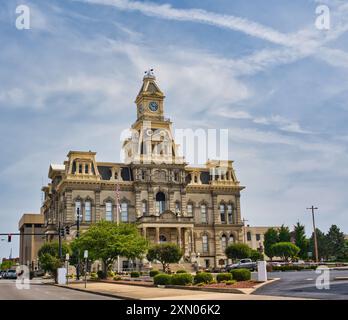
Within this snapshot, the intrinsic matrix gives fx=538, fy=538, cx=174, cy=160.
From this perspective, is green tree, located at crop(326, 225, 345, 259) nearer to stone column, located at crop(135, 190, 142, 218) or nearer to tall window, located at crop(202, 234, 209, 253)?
tall window, located at crop(202, 234, 209, 253)

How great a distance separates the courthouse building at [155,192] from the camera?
3430 inches

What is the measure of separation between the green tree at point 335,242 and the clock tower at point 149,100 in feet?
149

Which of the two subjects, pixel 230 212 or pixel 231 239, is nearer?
pixel 231 239

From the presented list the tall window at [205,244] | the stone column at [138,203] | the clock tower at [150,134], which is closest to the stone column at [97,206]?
the stone column at [138,203]

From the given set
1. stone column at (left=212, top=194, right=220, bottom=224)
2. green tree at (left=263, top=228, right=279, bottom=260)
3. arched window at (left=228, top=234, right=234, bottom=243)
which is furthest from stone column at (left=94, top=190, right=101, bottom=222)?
green tree at (left=263, top=228, right=279, bottom=260)

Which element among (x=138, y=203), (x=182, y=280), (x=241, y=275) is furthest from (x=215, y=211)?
(x=241, y=275)

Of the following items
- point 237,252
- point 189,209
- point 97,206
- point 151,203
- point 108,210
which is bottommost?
point 237,252

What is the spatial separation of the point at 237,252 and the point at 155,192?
16947 mm

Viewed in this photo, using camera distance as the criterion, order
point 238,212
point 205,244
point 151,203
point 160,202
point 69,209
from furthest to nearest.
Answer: point 238,212, point 205,244, point 160,202, point 151,203, point 69,209

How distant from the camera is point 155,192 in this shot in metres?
91.3

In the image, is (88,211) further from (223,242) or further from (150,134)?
(223,242)

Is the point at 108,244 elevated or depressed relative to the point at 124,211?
depressed
